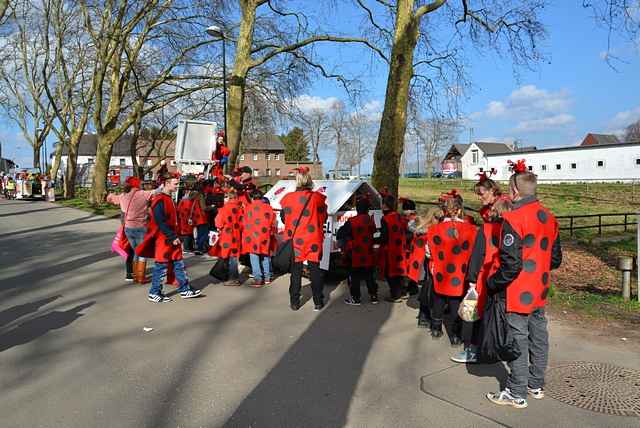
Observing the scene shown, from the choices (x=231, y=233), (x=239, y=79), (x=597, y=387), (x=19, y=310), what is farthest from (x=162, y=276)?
(x=239, y=79)

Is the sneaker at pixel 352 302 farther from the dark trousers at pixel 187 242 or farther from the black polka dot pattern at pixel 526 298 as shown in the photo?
the dark trousers at pixel 187 242

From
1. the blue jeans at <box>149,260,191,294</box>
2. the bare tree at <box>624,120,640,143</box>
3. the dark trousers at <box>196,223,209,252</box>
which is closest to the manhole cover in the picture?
the blue jeans at <box>149,260,191,294</box>

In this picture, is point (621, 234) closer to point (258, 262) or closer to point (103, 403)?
point (258, 262)

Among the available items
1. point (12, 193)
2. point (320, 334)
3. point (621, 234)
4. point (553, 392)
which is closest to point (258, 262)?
point (320, 334)

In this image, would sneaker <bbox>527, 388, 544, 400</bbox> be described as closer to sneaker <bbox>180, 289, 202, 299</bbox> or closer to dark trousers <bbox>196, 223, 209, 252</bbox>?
sneaker <bbox>180, 289, 202, 299</bbox>

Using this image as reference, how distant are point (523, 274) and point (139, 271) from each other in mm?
6074

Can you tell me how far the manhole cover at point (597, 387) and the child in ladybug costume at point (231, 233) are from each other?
5.06 metres

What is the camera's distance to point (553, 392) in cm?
415

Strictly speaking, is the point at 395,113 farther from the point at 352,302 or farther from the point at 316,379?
the point at 316,379

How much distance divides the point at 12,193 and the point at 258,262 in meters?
33.3

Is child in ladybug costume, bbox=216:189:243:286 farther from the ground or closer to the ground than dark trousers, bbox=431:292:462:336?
farther from the ground

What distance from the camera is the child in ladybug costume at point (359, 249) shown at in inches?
273

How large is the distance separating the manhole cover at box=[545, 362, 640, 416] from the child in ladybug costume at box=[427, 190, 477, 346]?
1120mm

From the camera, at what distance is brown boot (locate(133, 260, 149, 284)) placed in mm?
8047
